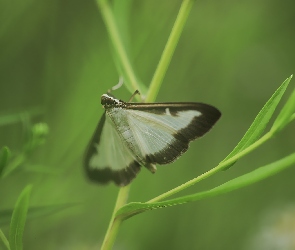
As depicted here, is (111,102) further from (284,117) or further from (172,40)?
(284,117)

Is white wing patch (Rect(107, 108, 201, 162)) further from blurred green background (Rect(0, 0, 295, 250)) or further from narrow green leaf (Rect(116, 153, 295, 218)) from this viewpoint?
blurred green background (Rect(0, 0, 295, 250))

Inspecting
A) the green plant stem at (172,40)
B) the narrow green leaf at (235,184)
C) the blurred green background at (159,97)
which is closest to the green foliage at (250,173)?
the narrow green leaf at (235,184)

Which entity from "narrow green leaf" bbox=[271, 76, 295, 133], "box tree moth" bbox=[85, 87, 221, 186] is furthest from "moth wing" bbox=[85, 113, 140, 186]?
"narrow green leaf" bbox=[271, 76, 295, 133]

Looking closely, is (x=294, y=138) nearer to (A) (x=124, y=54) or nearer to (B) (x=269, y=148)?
(B) (x=269, y=148)

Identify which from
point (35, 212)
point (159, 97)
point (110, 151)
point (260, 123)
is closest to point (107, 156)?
point (110, 151)

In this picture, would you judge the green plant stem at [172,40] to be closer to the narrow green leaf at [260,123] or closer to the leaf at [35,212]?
the narrow green leaf at [260,123]

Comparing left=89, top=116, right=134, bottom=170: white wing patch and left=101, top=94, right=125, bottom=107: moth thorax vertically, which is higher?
left=101, top=94, right=125, bottom=107: moth thorax
